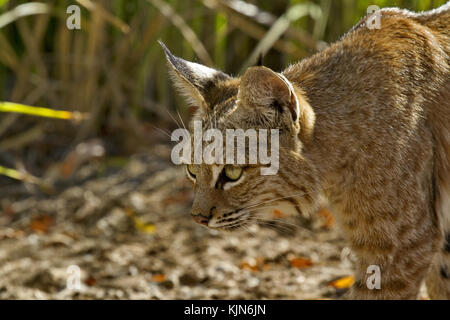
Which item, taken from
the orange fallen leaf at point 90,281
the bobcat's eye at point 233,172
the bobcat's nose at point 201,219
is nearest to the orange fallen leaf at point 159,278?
the orange fallen leaf at point 90,281

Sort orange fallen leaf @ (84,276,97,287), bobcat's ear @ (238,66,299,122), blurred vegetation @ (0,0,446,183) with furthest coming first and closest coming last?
blurred vegetation @ (0,0,446,183)
orange fallen leaf @ (84,276,97,287)
bobcat's ear @ (238,66,299,122)

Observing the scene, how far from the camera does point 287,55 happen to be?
→ 6602 mm

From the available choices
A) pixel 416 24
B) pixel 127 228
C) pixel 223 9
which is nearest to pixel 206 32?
pixel 223 9

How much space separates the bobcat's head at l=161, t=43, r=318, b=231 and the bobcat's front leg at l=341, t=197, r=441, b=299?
33 cm

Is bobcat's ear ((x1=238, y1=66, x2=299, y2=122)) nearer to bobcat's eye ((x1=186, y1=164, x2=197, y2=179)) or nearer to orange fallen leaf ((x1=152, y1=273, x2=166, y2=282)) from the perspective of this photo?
bobcat's eye ((x1=186, y1=164, x2=197, y2=179))

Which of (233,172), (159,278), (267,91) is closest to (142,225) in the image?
(159,278)

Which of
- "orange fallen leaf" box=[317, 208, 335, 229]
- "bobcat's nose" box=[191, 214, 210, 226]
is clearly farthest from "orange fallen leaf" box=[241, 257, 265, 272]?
"bobcat's nose" box=[191, 214, 210, 226]

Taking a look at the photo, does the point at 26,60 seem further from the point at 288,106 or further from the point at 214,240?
the point at 288,106

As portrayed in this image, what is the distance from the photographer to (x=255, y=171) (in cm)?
329

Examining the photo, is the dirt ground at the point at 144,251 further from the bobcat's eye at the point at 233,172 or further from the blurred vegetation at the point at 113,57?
the bobcat's eye at the point at 233,172

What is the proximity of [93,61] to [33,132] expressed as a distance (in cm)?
85

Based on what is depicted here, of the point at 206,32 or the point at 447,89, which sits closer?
the point at 447,89

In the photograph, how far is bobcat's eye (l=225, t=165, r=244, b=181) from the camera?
3271 millimetres

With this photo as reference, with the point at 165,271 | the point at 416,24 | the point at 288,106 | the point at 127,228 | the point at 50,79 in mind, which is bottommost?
the point at 165,271
